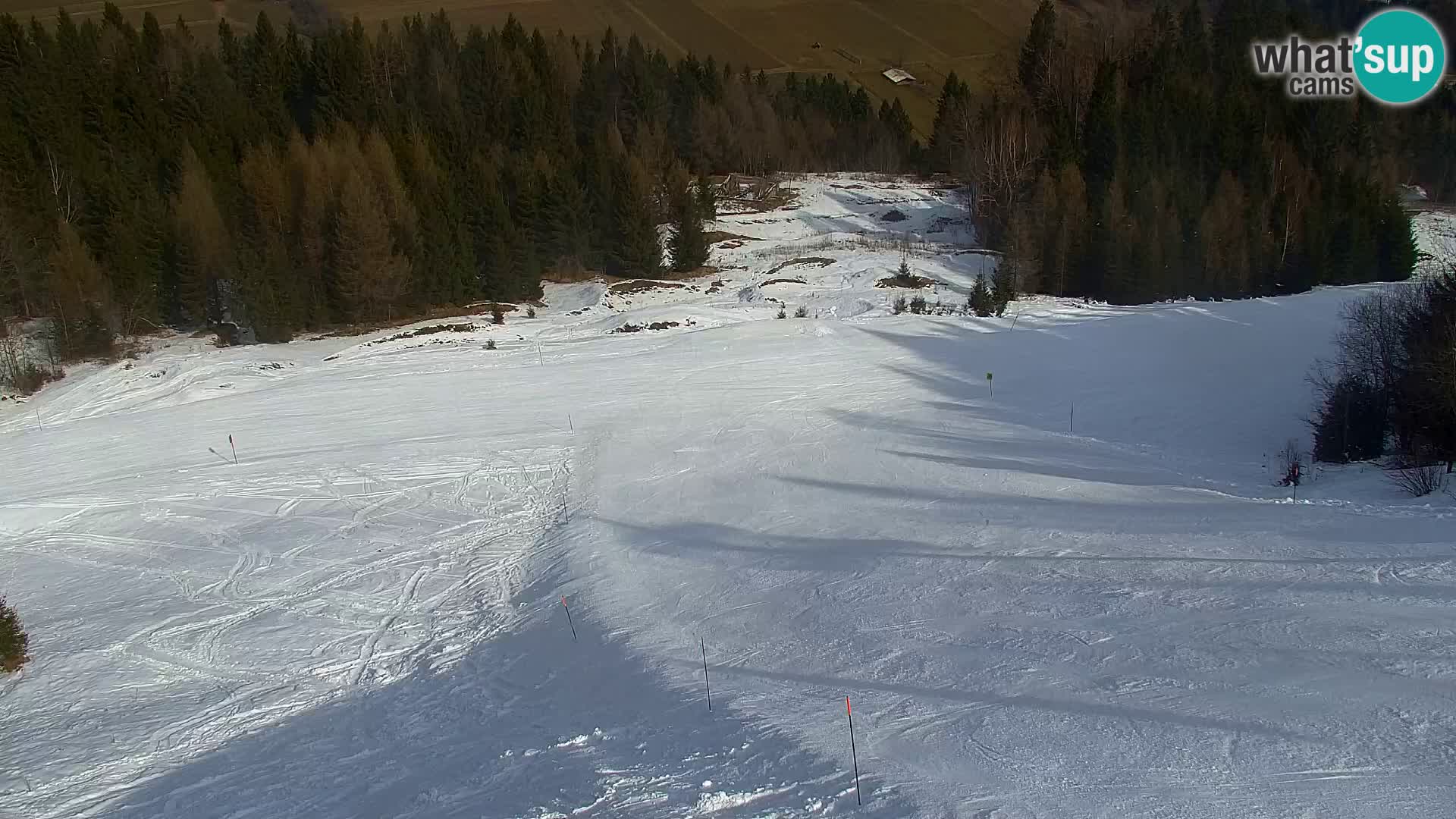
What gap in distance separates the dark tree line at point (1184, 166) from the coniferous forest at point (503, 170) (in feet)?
0.62

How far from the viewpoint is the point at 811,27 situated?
8819 cm

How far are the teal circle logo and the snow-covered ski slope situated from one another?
34.1 m

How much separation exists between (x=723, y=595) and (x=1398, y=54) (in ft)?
193

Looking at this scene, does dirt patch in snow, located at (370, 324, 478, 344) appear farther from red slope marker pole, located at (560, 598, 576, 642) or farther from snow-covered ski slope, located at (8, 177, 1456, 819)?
red slope marker pole, located at (560, 598, 576, 642)

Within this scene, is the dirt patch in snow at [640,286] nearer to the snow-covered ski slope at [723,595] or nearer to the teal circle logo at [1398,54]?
the snow-covered ski slope at [723,595]

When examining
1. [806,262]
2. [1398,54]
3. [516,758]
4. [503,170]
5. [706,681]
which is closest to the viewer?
[516,758]

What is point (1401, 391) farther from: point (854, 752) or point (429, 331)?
point (429, 331)

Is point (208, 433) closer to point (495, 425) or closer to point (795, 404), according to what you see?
point (495, 425)

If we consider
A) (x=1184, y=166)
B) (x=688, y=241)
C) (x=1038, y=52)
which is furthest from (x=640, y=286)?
(x=1038, y=52)

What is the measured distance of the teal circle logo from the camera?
53.3 metres

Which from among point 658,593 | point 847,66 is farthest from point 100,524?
point 847,66

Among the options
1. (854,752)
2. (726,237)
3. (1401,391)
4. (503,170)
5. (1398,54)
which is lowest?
(854,752)

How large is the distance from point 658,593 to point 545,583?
2137 millimetres

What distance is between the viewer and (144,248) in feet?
137
